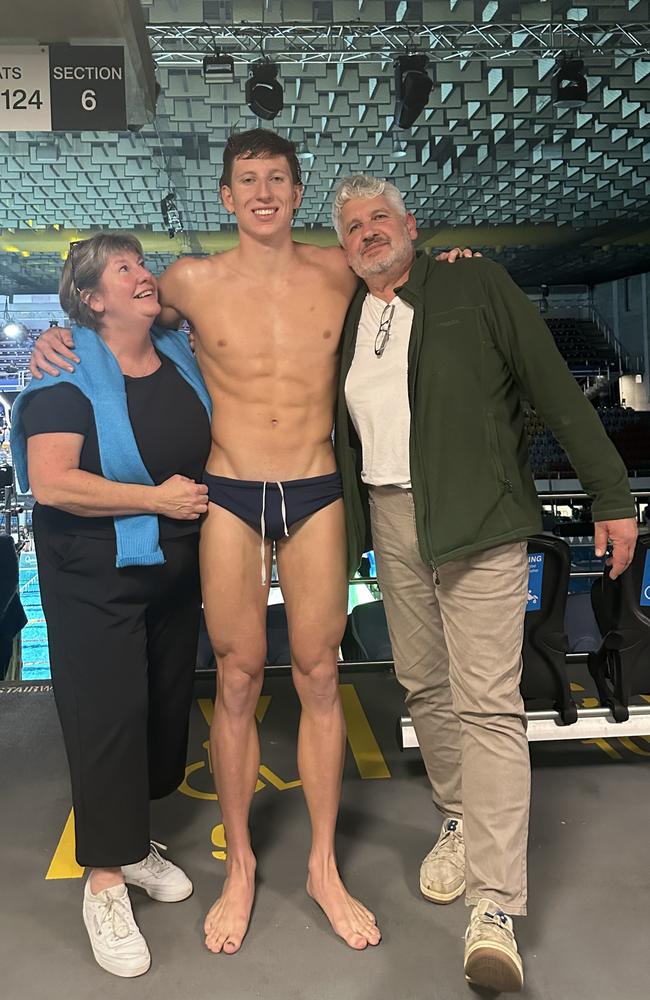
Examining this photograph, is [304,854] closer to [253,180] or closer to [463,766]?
[463,766]

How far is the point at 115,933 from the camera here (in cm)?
185

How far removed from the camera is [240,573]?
6.52 ft

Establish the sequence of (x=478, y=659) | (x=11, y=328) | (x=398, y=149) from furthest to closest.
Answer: (x=11, y=328), (x=398, y=149), (x=478, y=659)

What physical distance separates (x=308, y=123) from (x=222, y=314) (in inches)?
342

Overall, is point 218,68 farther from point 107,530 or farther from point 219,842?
point 219,842

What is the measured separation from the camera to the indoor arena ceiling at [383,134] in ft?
24.3

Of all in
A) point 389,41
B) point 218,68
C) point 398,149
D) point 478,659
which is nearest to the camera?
point 478,659

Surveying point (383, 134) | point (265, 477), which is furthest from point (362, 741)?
point (383, 134)

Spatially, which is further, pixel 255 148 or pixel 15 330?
pixel 15 330

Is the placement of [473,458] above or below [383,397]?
below

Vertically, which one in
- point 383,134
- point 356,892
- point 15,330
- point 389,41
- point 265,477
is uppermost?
point 383,134

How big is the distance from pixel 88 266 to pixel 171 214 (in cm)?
1111

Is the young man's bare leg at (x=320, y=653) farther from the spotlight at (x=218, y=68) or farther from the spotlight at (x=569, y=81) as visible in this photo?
the spotlight at (x=569, y=81)

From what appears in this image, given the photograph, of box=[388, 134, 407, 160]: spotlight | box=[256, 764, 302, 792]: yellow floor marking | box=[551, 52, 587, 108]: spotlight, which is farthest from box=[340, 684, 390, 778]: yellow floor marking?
box=[388, 134, 407, 160]: spotlight
